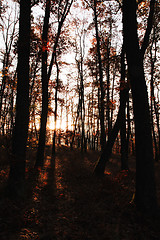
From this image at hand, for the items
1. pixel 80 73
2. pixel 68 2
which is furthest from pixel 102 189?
pixel 80 73

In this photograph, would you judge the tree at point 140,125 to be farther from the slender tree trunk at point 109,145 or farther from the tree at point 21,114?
the slender tree trunk at point 109,145

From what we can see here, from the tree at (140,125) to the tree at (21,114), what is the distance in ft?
13.0

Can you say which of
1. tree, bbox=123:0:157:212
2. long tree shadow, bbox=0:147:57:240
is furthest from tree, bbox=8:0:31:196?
tree, bbox=123:0:157:212

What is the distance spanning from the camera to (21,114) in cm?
581

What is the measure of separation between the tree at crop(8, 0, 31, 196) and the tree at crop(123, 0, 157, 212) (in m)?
3.96

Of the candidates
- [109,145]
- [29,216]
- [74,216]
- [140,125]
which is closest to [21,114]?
[29,216]

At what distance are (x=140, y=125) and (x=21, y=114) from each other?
4480 millimetres

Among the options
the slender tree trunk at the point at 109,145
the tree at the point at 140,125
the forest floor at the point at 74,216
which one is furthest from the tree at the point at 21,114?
the slender tree trunk at the point at 109,145

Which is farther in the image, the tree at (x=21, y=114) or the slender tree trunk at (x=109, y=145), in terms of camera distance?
the slender tree trunk at (x=109, y=145)

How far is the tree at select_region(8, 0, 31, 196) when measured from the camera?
5562mm

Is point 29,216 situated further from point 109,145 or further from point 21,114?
point 109,145

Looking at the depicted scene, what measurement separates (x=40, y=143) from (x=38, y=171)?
7.02ft

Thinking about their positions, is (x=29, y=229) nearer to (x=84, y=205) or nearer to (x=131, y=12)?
(x=84, y=205)

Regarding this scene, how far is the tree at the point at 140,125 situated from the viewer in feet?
16.2
